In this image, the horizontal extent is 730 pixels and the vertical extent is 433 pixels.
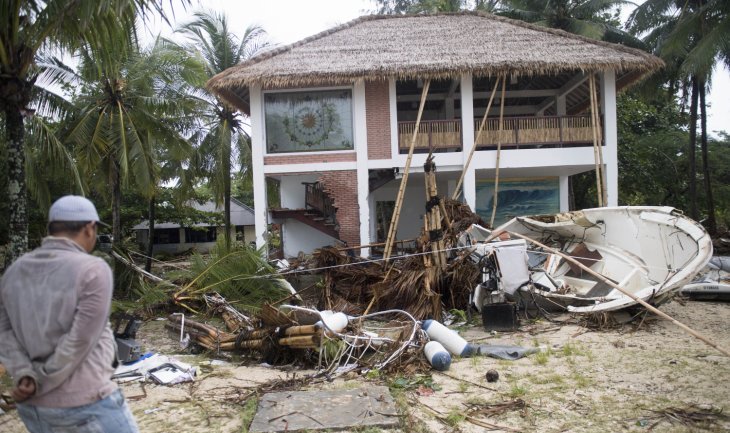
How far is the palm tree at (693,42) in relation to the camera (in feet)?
48.6

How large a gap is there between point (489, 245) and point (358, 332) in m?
3.50

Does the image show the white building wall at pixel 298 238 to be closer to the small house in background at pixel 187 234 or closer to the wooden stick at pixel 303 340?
the wooden stick at pixel 303 340

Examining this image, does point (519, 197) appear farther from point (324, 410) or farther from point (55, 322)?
point (55, 322)

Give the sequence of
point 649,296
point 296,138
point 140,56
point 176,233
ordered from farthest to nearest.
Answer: point 176,233 → point 140,56 → point 296,138 → point 649,296

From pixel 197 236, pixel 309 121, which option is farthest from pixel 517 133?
pixel 197 236

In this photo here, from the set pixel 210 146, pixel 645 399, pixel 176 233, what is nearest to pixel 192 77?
pixel 210 146

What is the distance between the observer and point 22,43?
22.9ft

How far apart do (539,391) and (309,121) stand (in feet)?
35.5

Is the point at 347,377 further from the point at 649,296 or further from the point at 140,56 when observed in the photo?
the point at 140,56

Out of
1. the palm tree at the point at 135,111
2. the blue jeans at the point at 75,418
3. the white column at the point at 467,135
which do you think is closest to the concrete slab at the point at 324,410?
the blue jeans at the point at 75,418

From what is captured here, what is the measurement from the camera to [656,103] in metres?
25.3

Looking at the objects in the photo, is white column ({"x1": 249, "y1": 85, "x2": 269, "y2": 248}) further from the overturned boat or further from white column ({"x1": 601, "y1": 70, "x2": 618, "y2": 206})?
white column ({"x1": 601, "y1": 70, "x2": 618, "y2": 206})

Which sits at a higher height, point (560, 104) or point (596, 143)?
point (560, 104)

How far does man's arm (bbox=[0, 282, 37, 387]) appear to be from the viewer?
2158 millimetres
